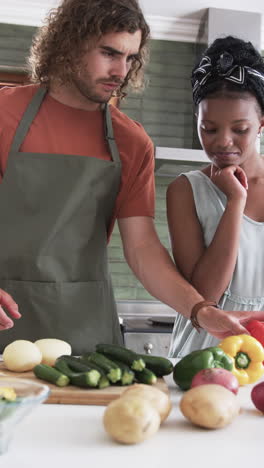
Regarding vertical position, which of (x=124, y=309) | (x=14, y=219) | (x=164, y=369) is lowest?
(x=124, y=309)

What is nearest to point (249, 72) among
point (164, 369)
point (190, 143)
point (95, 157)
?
point (95, 157)

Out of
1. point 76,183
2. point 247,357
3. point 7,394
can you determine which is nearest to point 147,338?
point 76,183

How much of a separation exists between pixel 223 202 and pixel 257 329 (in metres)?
0.63

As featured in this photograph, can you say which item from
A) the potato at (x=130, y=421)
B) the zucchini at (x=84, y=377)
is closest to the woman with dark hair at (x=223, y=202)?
the zucchini at (x=84, y=377)

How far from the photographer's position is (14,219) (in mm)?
1881

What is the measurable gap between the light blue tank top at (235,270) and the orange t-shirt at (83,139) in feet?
0.56

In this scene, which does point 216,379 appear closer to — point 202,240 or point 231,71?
point 202,240

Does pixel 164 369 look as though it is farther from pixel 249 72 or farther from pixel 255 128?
pixel 249 72

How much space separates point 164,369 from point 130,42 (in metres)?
1.04

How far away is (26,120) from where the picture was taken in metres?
1.92

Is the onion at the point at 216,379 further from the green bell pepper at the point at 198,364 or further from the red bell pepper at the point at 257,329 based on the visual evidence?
the red bell pepper at the point at 257,329

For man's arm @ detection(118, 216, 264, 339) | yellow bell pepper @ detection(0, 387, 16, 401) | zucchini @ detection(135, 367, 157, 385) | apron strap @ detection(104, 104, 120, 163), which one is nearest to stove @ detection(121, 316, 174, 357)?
man's arm @ detection(118, 216, 264, 339)

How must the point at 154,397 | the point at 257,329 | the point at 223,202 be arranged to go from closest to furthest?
the point at 154,397, the point at 257,329, the point at 223,202

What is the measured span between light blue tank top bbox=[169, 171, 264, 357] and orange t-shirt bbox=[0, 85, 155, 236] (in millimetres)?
170
